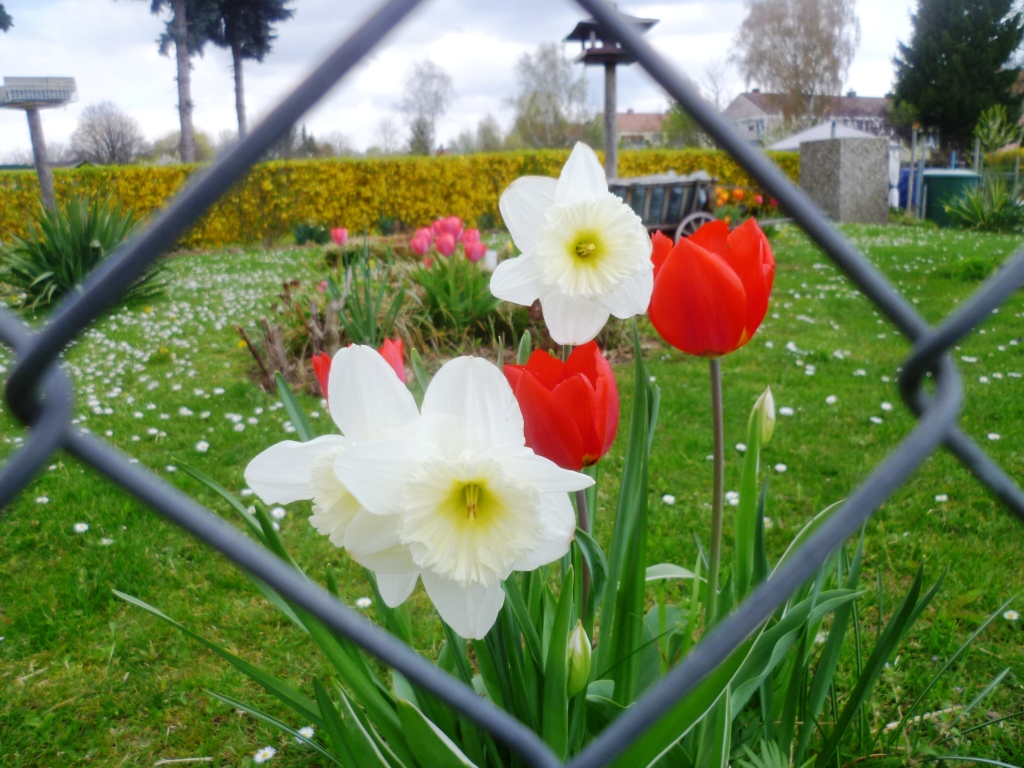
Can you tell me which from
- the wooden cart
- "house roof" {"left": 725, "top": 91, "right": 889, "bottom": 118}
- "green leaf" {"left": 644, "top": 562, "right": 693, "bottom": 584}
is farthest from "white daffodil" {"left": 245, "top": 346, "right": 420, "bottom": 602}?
"house roof" {"left": 725, "top": 91, "right": 889, "bottom": 118}

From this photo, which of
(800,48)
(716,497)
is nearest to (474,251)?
(716,497)

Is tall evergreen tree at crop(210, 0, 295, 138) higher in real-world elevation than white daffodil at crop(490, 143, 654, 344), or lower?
higher

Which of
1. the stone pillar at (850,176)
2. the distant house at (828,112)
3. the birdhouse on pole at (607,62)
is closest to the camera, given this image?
the birdhouse on pole at (607,62)

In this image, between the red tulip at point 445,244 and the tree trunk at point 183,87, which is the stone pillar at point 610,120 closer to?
the red tulip at point 445,244

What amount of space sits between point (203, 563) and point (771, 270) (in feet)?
6.92

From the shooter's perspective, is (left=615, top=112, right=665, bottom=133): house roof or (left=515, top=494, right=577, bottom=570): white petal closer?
(left=515, top=494, right=577, bottom=570): white petal

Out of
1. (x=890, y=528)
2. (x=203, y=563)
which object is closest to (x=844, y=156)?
(x=890, y=528)

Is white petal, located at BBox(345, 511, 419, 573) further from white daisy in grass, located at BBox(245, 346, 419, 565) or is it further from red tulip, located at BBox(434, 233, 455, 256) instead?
red tulip, located at BBox(434, 233, 455, 256)

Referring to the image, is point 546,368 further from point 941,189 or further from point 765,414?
point 941,189

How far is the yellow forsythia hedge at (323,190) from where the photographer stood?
1160cm

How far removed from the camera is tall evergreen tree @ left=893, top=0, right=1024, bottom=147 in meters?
23.5

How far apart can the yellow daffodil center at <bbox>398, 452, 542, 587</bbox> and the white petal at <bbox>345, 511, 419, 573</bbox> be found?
2cm

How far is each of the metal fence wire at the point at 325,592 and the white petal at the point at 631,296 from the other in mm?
291

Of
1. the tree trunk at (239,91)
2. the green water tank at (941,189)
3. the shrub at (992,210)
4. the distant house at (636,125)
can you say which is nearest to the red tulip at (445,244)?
the tree trunk at (239,91)
